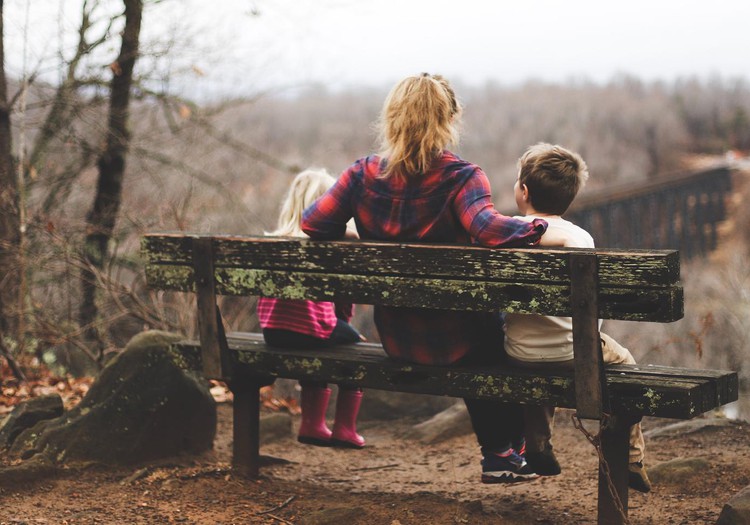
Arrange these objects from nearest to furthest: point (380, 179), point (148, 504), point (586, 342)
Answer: point (586, 342) → point (380, 179) → point (148, 504)

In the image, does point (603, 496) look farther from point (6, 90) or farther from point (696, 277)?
point (696, 277)

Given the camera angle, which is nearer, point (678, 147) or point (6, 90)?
point (6, 90)

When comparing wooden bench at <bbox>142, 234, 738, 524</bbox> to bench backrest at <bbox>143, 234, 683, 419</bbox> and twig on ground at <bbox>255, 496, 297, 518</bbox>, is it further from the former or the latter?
twig on ground at <bbox>255, 496, 297, 518</bbox>

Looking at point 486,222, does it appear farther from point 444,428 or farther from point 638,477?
point 444,428

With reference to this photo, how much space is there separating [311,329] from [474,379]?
945 millimetres

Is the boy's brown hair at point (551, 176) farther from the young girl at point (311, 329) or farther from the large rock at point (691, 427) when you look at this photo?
the large rock at point (691, 427)

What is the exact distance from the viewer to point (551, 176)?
3.50 metres

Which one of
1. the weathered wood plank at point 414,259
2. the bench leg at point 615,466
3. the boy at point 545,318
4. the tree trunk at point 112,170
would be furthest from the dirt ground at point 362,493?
the tree trunk at point 112,170

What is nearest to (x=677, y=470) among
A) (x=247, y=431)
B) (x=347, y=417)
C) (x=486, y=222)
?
(x=347, y=417)

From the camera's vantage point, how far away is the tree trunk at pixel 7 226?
265 inches

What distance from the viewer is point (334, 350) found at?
3910 millimetres

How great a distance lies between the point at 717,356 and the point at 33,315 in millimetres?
22183

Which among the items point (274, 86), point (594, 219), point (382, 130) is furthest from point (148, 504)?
point (594, 219)

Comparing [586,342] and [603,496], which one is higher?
[586,342]
